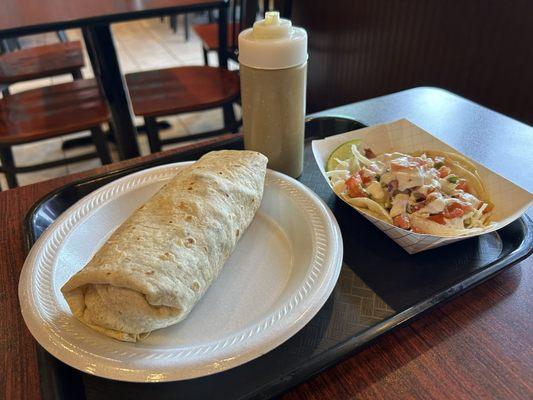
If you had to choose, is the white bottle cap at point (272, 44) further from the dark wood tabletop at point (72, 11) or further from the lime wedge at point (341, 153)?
the dark wood tabletop at point (72, 11)

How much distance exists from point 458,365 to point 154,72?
5.59ft

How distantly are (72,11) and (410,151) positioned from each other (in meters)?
1.18

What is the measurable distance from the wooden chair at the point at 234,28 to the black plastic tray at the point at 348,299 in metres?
1.26

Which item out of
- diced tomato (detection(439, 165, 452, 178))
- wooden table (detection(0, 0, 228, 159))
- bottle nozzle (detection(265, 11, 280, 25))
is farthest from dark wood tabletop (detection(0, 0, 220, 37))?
diced tomato (detection(439, 165, 452, 178))

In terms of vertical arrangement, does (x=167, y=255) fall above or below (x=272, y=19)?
below

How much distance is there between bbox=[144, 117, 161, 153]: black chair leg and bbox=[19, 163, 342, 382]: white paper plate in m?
0.87

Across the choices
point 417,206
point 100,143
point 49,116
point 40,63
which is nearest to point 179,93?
Answer: point 100,143

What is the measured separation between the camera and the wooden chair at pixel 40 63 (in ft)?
5.99

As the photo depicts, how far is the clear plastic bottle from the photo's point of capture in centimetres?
64

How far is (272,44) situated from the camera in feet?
2.08

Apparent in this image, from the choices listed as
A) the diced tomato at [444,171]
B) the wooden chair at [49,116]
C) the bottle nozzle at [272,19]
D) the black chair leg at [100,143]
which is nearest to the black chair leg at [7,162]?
the wooden chair at [49,116]

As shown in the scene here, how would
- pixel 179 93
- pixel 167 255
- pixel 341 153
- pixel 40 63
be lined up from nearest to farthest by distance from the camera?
pixel 167 255
pixel 341 153
pixel 179 93
pixel 40 63

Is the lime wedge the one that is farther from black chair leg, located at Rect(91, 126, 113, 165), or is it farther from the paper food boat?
black chair leg, located at Rect(91, 126, 113, 165)

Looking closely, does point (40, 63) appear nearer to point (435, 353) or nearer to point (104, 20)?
point (104, 20)
